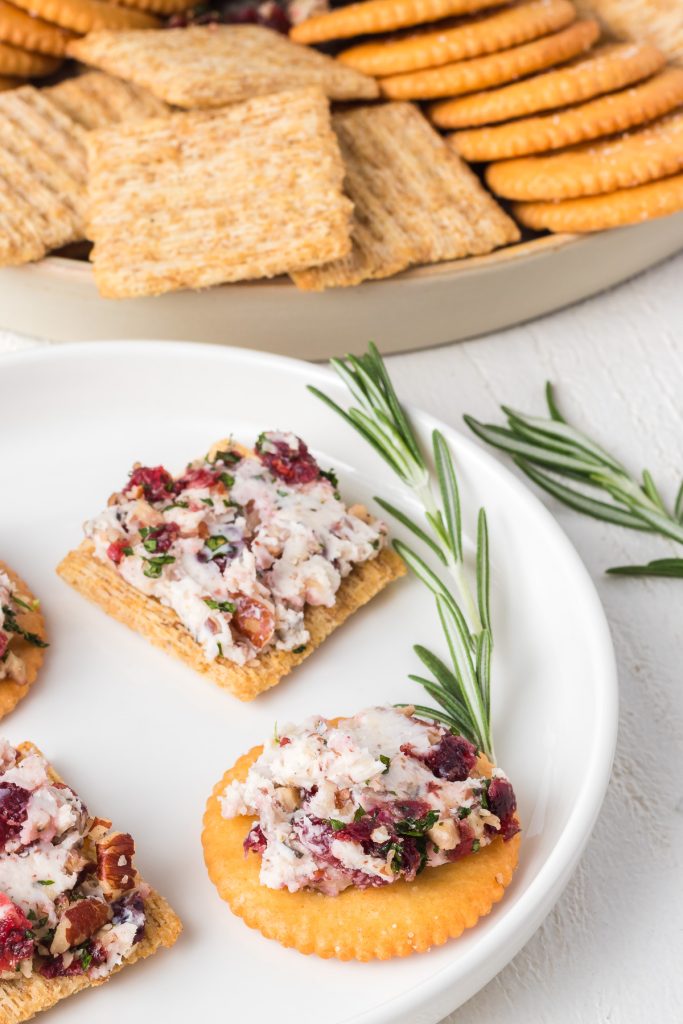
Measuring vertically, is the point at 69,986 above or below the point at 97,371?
below

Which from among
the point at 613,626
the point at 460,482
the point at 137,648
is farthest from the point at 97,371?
the point at 613,626

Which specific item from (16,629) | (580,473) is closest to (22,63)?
(16,629)

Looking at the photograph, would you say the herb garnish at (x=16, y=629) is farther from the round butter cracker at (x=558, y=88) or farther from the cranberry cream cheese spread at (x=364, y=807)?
the round butter cracker at (x=558, y=88)

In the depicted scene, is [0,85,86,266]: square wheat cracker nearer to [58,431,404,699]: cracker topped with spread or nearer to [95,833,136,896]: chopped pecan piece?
[58,431,404,699]: cracker topped with spread

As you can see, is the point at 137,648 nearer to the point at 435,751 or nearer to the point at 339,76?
the point at 435,751

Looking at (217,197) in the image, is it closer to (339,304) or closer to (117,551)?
(339,304)
